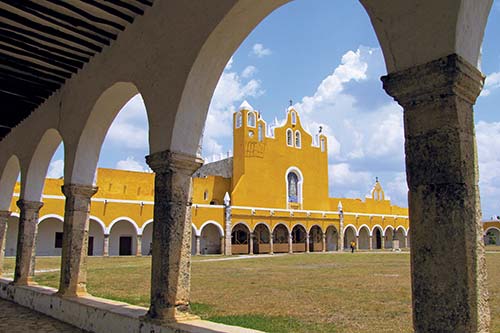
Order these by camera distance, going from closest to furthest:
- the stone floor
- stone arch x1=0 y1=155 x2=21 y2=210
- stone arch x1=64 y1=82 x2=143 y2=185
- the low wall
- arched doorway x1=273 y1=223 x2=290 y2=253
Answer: the low wall
the stone floor
stone arch x1=64 y1=82 x2=143 y2=185
stone arch x1=0 y1=155 x2=21 y2=210
arched doorway x1=273 y1=223 x2=290 y2=253

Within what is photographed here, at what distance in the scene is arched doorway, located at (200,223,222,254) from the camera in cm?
3103

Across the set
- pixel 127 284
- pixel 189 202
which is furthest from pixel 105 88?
pixel 127 284

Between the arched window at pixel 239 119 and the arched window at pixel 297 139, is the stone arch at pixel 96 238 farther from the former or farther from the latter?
the arched window at pixel 297 139

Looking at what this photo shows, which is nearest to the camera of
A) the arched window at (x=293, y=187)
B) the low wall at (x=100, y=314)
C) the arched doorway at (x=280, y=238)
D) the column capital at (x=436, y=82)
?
the column capital at (x=436, y=82)

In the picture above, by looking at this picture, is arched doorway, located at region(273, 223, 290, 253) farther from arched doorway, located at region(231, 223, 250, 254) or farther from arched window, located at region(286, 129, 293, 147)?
arched window, located at region(286, 129, 293, 147)

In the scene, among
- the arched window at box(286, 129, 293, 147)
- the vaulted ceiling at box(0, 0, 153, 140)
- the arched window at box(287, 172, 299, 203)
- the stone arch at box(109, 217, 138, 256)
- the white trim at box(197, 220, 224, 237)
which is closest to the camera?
the vaulted ceiling at box(0, 0, 153, 140)

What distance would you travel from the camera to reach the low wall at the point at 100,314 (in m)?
4.04

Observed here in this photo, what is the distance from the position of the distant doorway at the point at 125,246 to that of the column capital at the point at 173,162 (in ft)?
82.3

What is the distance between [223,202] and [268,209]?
336 cm

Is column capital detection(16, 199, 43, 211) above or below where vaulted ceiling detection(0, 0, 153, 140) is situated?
below

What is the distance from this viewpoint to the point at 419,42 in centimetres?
246

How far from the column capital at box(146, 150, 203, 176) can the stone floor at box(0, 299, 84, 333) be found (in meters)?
2.47

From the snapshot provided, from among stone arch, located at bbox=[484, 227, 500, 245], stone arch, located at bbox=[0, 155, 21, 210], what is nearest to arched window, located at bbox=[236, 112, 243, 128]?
stone arch, located at bbox=[0, 155, 21, 210]

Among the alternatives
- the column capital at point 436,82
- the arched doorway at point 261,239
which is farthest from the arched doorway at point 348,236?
the column capital at point 436,82
